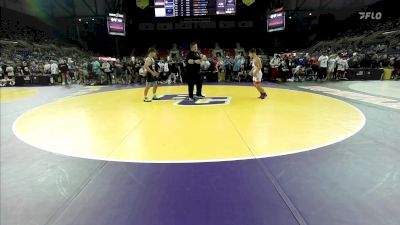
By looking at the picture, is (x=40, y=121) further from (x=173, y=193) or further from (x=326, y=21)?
(x=326, y=21)

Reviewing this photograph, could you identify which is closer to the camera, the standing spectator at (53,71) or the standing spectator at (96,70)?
the standing spectator at (96,70)

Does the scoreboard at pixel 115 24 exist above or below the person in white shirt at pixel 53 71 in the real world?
above

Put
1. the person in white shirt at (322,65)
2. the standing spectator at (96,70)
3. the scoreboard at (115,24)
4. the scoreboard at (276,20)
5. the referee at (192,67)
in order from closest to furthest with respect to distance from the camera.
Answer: the referee at (192,67) < the person in white shirt at (322,65) < the standing spectator at (96,70) < the scoreboard at (276,20) < the scoreboard at (115,24)

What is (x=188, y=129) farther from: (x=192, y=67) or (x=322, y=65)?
(x=322, y=65)

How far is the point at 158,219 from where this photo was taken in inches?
76.7

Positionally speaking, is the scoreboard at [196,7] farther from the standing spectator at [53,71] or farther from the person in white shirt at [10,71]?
the person in white shirt at [10,71]

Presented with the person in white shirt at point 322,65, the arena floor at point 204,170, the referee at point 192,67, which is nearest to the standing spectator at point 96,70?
the referee at point 192,67

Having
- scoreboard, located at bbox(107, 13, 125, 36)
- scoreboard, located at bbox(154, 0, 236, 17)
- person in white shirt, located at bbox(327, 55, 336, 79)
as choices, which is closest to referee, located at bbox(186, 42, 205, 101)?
person in white shirt, located at bbox(327, 55, 336, 79)

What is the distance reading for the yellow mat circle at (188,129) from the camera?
3.37m

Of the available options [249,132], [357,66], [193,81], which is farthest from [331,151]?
[357,66]

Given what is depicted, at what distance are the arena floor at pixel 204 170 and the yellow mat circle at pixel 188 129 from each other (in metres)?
0.02

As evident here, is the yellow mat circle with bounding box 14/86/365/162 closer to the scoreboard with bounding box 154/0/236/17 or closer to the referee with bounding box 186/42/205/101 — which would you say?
the referee with bounding box 186/42/205/101

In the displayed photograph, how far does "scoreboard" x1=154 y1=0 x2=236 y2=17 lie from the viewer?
57.7 ft

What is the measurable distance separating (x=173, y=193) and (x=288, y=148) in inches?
66.8
